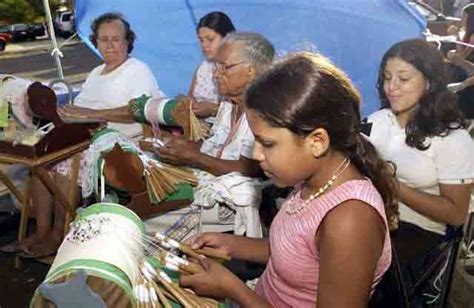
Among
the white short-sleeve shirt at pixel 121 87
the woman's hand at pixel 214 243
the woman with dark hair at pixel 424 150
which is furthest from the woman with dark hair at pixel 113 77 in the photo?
the woman's hand at pixel 214 243

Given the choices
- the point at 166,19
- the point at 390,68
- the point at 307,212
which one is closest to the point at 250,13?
the point at 166,19

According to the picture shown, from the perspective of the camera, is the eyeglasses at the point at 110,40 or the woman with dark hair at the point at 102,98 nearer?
the woman with dark hair at the point at 102,98

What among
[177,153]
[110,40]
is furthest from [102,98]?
[177,153]

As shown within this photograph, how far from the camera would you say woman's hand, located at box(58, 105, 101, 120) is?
3.19 meters

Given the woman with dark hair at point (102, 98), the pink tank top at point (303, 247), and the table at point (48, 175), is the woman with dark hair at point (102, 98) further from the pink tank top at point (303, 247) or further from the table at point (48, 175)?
the pink tank top at point (303, 247)

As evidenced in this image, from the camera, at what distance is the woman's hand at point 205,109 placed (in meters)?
3.04

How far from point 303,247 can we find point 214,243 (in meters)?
0.32

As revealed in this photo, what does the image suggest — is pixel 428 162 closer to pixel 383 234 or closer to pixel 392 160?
pixel 392 160

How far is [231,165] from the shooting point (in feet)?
7.78

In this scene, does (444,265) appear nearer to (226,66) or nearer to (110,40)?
(226,66)

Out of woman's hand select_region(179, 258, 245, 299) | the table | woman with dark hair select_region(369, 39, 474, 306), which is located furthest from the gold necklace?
the table

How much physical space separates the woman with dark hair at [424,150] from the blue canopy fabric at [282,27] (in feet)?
5.07

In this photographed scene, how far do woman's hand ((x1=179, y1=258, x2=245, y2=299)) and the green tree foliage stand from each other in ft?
56.2

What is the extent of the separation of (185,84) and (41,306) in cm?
366
